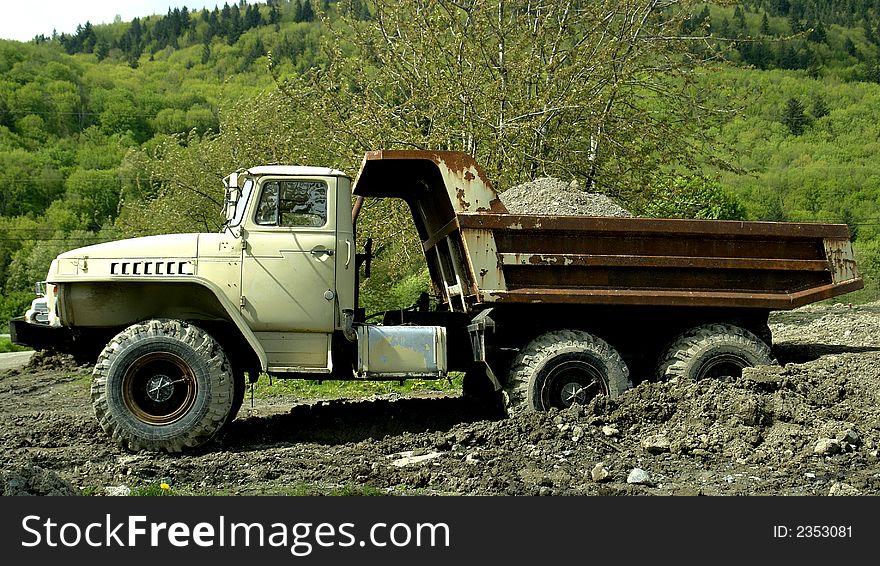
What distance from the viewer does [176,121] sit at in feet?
→ 255

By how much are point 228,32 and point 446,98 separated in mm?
103584

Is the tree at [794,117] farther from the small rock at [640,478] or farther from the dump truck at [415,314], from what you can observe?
the small rock at [640,478]

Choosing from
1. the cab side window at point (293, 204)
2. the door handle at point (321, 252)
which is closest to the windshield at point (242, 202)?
the cab side window at point (293, 204)

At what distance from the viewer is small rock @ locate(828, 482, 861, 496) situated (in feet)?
18.4

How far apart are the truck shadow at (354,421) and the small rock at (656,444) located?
6.80 feet

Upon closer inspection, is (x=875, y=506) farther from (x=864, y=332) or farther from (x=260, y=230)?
(x=864, y=332)

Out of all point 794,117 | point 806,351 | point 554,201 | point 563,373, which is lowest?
point 563,373

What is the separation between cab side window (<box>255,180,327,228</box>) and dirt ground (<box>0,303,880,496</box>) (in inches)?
75.3

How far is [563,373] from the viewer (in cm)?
823

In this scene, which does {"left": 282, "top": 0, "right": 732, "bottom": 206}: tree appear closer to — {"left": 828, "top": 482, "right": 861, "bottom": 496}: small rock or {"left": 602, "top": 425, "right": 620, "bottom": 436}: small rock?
{"left": 602, "top": 425, "right": 620, "bottom": 436}: small rock

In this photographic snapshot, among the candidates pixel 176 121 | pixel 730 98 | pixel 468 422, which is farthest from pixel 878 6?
pixel 468 422

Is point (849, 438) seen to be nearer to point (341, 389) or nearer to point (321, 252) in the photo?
point (321, 252)

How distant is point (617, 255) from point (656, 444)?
1845 mm

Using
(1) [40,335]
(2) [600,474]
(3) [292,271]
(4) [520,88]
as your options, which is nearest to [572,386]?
(2) [600,474]
